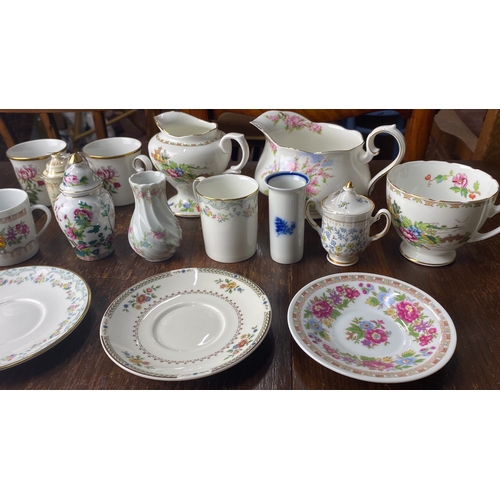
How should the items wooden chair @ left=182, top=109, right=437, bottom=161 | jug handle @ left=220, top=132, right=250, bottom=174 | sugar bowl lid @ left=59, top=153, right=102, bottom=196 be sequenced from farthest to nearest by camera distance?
wooden chair @ left=182, top=109, right=437, bottom=161 → jug handle @ left=220, top=132, right=250, bottom=174 → sugar bowl lid @ left=59, top=153, right=102, bottom=196

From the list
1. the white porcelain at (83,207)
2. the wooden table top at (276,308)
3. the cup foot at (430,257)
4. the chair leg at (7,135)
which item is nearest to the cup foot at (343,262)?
the wooden table top at (276,308)

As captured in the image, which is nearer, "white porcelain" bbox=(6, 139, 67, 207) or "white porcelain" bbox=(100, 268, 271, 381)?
"white porcelain" bbox=(100, 268, 271, 381)

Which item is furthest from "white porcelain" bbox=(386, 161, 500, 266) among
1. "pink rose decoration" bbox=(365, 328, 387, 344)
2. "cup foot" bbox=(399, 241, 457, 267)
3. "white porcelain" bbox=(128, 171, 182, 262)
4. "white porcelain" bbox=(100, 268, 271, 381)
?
"white porcelain" bbox=(128, 171, 182, 262)

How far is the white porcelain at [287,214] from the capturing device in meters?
0.78

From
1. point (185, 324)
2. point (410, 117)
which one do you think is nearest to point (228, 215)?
point (185, 324)

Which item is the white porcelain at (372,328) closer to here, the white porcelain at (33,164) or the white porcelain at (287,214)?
→ the white porcelain at (287,214)

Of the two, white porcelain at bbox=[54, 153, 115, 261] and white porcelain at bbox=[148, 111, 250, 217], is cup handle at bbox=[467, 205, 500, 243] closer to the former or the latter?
white porcelain at bbox=[148, 111, 250, 217]

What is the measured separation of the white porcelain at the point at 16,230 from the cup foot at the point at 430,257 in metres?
0.77

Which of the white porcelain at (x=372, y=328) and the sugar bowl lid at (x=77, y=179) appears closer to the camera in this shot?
the white porcelain at (x=372, y=328)

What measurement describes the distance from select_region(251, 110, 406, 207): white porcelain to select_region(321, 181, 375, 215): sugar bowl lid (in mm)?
106

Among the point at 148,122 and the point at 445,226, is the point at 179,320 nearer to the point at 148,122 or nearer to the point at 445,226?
the point at 445,226

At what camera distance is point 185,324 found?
718 mm

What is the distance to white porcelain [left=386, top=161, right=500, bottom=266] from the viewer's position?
0.75m

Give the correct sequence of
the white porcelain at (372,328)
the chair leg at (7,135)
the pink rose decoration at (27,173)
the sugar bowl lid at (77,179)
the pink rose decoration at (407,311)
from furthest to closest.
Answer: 1. the chair leg at (7,135)
2. the pink rose decoration at (27,173)
3. the sugar bowl lid at (77,179)
4. the pink rose decoration at (407,311)
5. the white porcelain at (372,328)
